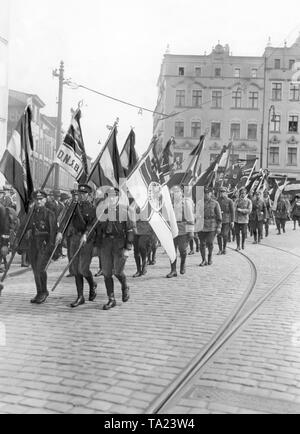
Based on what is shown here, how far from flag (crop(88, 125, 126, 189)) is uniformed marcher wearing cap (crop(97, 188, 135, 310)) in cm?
Result: 113

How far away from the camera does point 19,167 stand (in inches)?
336

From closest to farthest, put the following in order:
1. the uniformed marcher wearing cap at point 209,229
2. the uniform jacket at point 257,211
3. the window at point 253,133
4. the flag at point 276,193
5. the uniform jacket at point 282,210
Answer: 1. the uniformed marcher wearing cap at point 209,229
2. the uniform jacket at point 257,211
3. the uniform jacket at point 282,210
4. the flag at point 276,193
5. the window at point 253,133

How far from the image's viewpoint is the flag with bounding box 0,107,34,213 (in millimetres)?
8469

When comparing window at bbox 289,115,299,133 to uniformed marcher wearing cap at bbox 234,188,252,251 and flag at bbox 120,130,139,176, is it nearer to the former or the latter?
uniformed marcher wearing cap at bbox 234,188,252,251

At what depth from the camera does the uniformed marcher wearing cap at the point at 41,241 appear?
7.83 metres

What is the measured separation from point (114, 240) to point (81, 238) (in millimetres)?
459

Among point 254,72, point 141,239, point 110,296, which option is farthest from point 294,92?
point 110,296

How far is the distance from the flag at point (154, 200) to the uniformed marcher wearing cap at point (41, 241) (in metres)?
1.52

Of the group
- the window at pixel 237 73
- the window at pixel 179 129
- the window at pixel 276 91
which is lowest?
the window at pixel 179 129

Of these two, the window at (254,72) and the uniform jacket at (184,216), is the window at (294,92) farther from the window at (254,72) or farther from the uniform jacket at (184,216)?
the uniform jacket at (184,216)

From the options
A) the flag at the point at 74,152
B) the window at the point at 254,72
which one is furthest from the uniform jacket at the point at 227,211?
the window at the point at 254,72

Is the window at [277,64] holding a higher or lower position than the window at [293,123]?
higher
